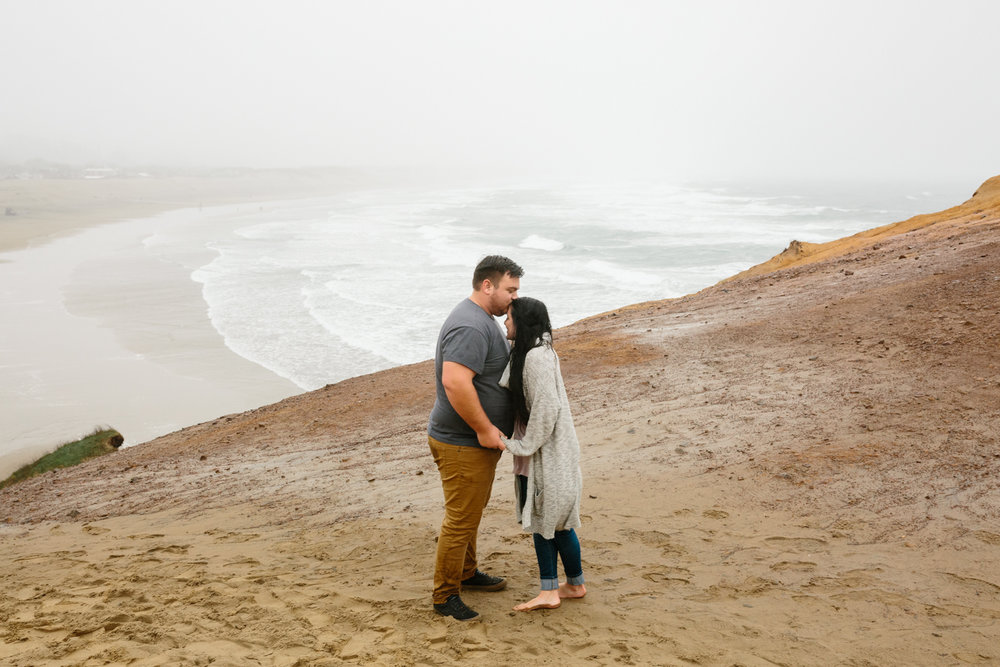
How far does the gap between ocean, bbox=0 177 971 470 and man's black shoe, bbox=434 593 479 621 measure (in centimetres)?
920

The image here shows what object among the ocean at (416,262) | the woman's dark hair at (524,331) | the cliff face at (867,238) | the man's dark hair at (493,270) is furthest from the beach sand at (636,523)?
the ocean at (416,262)

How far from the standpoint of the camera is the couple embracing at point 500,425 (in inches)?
137

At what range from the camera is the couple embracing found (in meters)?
3.48

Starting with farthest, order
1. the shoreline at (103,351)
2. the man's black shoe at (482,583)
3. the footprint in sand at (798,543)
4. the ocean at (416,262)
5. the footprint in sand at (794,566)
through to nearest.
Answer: the ocean at (416,262), the shoreline at (103,351), the footprint in sand at (798,543), the footprint in sand at (794,566), the man's black shoe at (482,583)

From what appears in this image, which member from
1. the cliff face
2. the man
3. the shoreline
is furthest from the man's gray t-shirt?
the cliff face

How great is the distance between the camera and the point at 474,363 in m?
3.46

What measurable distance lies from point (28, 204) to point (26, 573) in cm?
5370

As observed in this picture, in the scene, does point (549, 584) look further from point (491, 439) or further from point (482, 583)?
point (491, 439)

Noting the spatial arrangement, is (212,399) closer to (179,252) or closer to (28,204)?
(179,252)

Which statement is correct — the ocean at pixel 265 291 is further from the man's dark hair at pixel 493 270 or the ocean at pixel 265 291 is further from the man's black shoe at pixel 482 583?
the man's dark hair at pixel 493 270

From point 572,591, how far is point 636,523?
3.88ft

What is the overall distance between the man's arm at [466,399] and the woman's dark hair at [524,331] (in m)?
0.20

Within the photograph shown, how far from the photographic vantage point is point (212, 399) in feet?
43.9

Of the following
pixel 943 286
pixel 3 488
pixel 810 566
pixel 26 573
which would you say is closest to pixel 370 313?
pixel 3 488
